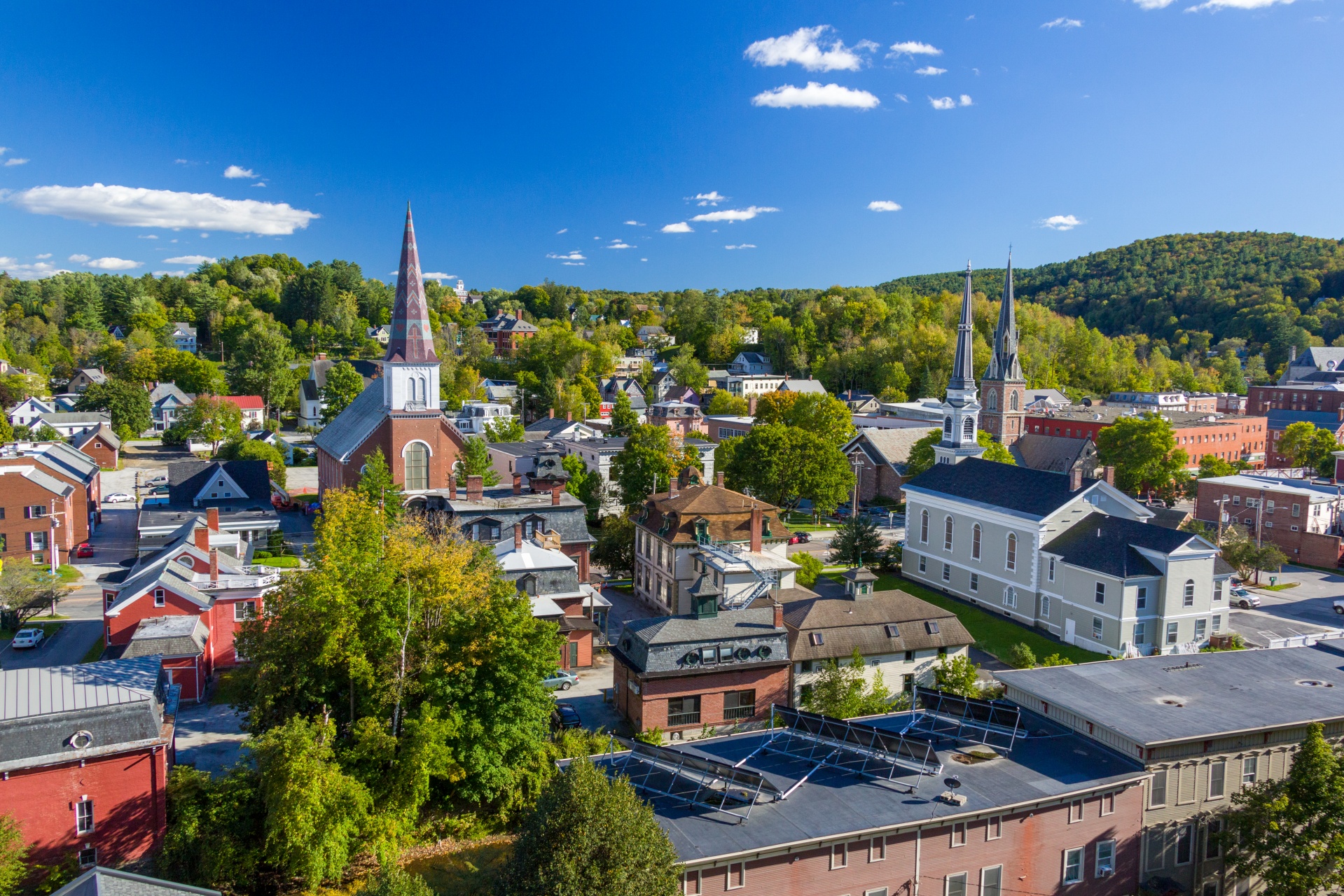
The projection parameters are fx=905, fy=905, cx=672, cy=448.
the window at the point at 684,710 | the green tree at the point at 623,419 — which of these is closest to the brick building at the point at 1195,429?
the green tree at the point at 623,419

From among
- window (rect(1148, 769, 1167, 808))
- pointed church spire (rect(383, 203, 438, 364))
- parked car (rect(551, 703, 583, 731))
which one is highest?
pointed church spire (rect(383, 203, 438, 364))

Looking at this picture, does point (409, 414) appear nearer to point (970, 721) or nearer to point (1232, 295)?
point (970, 721)

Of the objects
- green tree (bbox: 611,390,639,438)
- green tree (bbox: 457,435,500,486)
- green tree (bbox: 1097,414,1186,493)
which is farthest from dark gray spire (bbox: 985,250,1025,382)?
green tree (bbox: 457,435,500,486)

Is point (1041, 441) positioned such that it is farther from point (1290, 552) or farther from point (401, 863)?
point (401, 863)

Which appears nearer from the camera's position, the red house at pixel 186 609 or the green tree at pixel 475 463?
the red house at pixel 186 609

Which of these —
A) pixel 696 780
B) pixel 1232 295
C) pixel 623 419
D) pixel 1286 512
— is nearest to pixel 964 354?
pixel 1286 512

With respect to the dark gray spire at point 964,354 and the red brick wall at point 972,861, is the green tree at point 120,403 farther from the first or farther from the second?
the red brick wall at point 972,861

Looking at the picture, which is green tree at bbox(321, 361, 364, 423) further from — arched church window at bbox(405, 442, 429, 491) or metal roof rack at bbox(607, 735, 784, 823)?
metal roof rack at bbox(607, 735, 784, 823)
